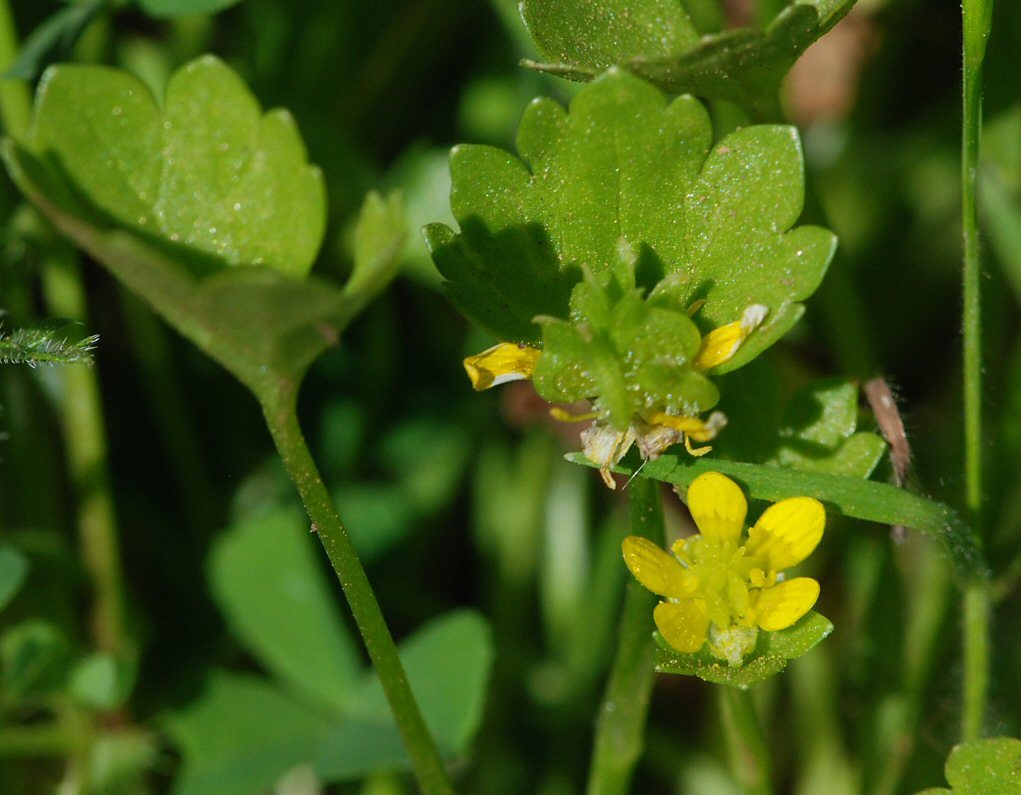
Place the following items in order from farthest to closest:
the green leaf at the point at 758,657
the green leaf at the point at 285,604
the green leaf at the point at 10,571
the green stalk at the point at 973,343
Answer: the green leaf at the point at 285,604
the green leaf at the point at 10,571
the green stalk at the point at 973,343
the green leaf at the point at 758,657

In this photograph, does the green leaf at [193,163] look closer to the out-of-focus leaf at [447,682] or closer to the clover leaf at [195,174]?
the clover leaf at [195,174]

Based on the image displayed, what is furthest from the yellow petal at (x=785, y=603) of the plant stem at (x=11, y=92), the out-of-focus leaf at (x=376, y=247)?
the plant stem at (x=11, y=92)

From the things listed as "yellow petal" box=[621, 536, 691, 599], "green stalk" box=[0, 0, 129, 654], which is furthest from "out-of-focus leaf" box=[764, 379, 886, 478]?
"green stalk" box=[0, 0, 129, 654]

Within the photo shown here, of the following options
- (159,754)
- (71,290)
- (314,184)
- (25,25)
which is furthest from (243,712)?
(25,25)

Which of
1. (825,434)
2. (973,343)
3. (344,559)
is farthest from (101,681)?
(973,343)

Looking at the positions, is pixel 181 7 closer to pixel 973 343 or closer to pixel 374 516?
pixel 374 516
